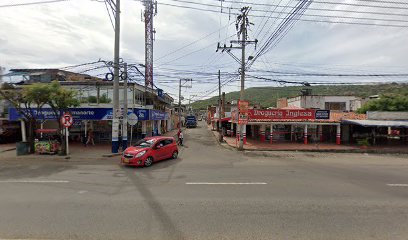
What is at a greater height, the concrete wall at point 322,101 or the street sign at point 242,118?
the concrete wall at point 322,101

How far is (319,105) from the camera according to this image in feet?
138

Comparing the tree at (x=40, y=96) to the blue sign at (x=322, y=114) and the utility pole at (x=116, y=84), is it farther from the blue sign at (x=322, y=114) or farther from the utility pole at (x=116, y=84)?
the blue sign at (x=322, y=114)

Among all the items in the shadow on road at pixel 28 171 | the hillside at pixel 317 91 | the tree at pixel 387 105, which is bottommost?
the shadow on road at pixel 28 171

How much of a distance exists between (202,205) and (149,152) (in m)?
7.87

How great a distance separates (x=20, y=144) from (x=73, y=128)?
298 inches

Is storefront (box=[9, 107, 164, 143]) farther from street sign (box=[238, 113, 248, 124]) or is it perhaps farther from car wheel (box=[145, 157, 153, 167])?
car wheel (box=[145, 157, 153, 167])

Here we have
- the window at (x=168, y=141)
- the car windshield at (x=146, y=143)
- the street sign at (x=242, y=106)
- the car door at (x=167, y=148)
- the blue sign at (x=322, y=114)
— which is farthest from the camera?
the blue sign at (x=322, y=114)

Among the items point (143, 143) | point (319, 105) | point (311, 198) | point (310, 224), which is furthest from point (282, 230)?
point (319, 105)

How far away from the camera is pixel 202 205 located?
759 cm

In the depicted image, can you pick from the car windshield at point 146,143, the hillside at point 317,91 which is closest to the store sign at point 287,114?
the car windshield at point 146,143

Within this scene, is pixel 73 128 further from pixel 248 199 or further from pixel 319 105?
pixel 319 105

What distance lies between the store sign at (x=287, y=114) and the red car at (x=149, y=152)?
1155cm

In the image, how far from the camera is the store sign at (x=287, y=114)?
86.9 ft

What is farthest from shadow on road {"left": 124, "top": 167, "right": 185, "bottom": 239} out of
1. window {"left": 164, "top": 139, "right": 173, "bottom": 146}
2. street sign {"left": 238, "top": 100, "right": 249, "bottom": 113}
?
street sign {"left": 238, "top": 100, "right": 249, "bottom": 113}
